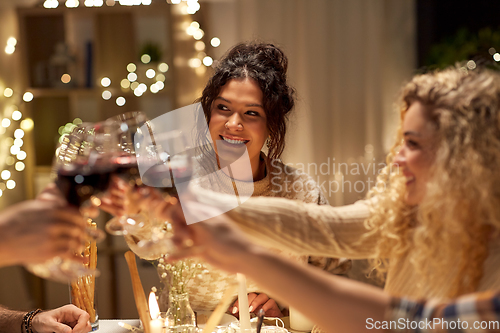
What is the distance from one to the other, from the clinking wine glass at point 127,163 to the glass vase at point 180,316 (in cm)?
36

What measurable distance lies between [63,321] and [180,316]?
384mm

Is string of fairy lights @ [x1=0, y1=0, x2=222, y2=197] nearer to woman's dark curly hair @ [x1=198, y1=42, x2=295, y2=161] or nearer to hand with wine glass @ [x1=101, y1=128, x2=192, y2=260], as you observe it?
woman's dark curly hair @ [x1=198, y1=42, x2=295, y2=161]

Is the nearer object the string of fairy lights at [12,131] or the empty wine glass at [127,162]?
the empty wine glass at [127,162]

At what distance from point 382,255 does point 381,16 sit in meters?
2.33

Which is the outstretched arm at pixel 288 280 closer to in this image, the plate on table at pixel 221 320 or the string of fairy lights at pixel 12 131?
the plate on table at pixel 221 320

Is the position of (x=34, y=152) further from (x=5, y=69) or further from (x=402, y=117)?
(x=402, y=117)

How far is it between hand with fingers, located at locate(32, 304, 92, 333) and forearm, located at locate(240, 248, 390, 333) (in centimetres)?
75

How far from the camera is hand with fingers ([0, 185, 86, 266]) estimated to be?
563 mm

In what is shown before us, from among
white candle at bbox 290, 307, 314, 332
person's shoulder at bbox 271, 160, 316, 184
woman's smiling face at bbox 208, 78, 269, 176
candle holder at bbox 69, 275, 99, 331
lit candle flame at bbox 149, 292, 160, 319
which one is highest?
woman's smiling face at bbox 208, 78, 269, 176

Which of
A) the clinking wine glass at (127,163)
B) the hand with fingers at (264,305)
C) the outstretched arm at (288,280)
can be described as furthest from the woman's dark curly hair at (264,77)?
the outstretched arm at (288,280)

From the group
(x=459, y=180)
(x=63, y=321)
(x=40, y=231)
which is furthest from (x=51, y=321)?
(x=459, y=180)

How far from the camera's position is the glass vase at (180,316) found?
0.98 meters

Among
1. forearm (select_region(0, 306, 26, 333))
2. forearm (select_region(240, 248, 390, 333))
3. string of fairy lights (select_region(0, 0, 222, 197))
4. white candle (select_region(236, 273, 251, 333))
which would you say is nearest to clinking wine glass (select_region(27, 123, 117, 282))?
forearm (select_region(240, 248, 390, 333))

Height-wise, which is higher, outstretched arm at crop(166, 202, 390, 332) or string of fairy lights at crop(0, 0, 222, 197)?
string of fairy lights at crop(0, 0, 222, 197)
